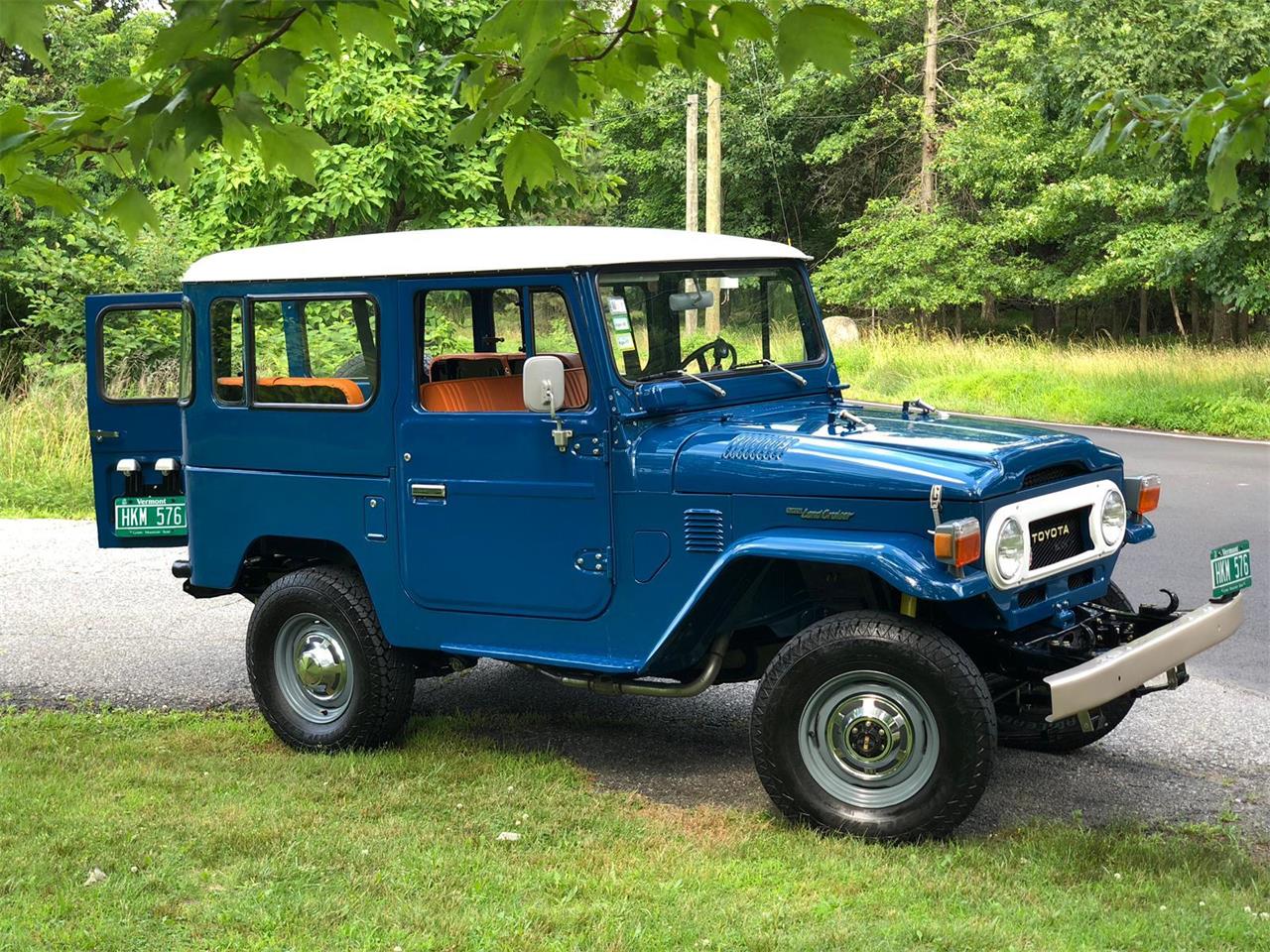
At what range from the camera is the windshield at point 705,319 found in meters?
5.45

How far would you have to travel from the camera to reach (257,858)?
15.4 ft

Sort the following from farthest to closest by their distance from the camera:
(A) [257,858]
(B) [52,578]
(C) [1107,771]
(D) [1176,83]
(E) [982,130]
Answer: (E) [982,130]
(D) [1176,83]
(B) [52,578]
(C) [1107,771]
(A) [257,858]

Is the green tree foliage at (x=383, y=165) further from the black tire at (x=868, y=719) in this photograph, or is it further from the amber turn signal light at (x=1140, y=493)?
the black tire at (x=868, y=719)

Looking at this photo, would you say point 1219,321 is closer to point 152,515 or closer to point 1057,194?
point 1057,194

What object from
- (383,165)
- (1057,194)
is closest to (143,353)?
(383,165)

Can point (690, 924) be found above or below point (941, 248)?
below

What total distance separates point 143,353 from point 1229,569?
39.3ft

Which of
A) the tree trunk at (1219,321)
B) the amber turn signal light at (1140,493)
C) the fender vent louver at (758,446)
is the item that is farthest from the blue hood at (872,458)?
the tree trunk at (1219,321)

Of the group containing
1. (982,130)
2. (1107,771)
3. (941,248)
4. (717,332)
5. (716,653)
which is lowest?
(1107,771)

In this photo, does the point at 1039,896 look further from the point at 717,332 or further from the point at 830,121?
the point at 830,121

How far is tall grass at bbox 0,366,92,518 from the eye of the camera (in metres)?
12.9

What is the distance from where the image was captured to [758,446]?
5.07 meters

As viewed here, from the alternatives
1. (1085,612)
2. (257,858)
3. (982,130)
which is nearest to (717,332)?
(1085,612)

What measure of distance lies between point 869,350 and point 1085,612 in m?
21.8
